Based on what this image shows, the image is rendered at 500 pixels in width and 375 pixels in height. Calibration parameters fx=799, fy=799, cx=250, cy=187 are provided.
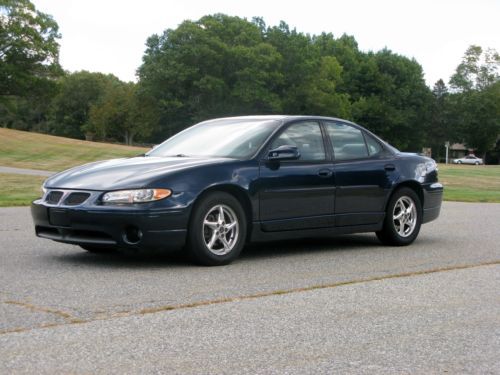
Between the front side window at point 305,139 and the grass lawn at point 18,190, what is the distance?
26.8ft

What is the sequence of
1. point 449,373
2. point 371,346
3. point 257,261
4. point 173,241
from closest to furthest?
point 449,373
point 371,346
point 173,241
point 257,261

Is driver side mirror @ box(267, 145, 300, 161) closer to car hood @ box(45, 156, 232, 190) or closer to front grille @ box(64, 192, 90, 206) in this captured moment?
car hood @ box(45, 156, 232, 190)

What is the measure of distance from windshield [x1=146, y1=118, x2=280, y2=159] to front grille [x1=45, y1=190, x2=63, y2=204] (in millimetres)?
1420

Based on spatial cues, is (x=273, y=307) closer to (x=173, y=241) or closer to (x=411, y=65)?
(x=173, y=241)

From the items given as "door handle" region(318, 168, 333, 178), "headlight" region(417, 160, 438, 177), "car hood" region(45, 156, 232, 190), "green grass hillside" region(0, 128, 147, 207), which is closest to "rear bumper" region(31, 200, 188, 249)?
"car hood" region(45, 156, 232, 190)

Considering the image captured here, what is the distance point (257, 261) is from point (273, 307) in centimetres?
250

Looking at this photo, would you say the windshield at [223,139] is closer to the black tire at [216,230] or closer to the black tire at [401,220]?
the black tire at [216,230]

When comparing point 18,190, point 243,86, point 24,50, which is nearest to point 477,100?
point 243,86

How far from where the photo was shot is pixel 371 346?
4.51m

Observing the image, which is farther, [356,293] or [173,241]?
[173,241]

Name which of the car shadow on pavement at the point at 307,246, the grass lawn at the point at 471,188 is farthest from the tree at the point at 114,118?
the car shadow on pavement at the point at 307,246

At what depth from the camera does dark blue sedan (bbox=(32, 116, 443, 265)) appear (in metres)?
7.22

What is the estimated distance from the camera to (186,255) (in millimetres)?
7523

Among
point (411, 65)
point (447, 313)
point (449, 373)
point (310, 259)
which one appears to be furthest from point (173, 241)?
point (411, 65)
